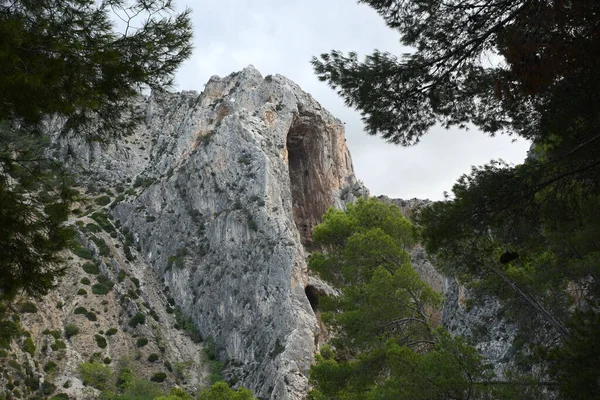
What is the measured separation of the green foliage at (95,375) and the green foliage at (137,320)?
22.6 ft

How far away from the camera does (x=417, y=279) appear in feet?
47.8

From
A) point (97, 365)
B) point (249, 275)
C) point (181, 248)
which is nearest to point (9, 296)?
point (97, 365)

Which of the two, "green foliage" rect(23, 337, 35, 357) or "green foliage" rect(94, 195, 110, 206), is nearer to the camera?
"green foliage" rect(23, 337, 35, 357)

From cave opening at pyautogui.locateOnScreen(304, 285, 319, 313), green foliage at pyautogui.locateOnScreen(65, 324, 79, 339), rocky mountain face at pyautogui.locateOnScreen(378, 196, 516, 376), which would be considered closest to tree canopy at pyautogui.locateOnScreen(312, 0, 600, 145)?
rocky mountain face at pyautogui.locateOnScreen(378, 196, 516, 376)

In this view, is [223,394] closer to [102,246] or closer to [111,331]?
[111,331]

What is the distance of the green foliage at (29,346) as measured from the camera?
2964 cm

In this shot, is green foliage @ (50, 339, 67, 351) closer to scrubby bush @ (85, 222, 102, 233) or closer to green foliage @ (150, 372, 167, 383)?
green foliage @ (150, 372, 167, 383)

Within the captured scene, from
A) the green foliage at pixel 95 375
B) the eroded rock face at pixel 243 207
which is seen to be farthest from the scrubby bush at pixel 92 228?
the green foliage at pixel 95 375

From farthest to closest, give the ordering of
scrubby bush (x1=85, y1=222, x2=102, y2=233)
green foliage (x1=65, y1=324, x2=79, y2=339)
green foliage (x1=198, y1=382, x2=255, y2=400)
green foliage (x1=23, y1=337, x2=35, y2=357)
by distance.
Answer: scrubby bush (x1=85, y1=222, x2=102, y2=233), green foliage (x1=65, y1=324, x2=79, y2=339), green foliage (x1=23, y1=337, x2=35, y2=357), green foliage (x1=198, y1=382, x2=255, y2=400)

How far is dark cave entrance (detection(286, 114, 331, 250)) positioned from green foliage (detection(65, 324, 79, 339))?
2246cm

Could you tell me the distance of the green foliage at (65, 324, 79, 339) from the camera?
113 feet

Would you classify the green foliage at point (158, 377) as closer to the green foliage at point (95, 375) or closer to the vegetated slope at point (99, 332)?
the vegetated slope at point (99, 332)

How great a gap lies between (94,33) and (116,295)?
3731 centimetres

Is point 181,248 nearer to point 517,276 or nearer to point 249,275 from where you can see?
point 249,275
